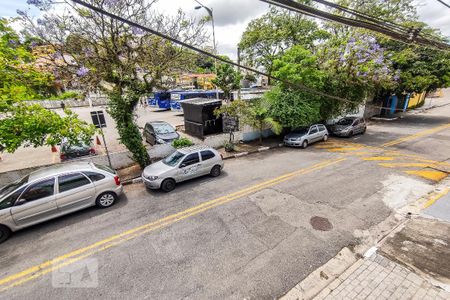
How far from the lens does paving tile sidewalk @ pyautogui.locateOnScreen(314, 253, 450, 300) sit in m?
4.16

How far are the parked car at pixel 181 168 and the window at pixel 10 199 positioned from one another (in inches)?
153

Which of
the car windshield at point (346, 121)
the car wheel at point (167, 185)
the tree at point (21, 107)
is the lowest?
the car wheel at point (167, 185)

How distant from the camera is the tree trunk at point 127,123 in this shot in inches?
391

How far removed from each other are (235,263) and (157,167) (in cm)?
578

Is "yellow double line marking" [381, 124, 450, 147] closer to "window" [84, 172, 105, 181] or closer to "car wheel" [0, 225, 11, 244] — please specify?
"window" [84, 172, 105, 181]

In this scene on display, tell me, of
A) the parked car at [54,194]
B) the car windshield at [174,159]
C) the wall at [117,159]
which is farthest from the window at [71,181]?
the wall at [117,159]

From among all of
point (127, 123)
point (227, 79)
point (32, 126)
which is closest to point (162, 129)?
point (127, 123)

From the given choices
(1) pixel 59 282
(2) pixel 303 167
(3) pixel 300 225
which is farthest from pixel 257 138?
(1) pixel 59 282

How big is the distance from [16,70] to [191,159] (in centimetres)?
756

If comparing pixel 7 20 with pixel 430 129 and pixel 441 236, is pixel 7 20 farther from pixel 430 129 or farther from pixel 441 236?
pixel 430 129

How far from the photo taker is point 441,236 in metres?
5.66

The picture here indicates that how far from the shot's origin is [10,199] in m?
6.39

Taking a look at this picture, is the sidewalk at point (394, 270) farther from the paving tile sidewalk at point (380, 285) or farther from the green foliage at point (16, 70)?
the green foliage at point (16, 70)

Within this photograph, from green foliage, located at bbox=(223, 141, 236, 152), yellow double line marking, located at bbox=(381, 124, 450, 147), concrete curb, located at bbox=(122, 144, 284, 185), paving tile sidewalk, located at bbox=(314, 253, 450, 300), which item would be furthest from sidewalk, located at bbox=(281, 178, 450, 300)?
yellow double line marking, located at bbox=(381, 124, 450, 147)
